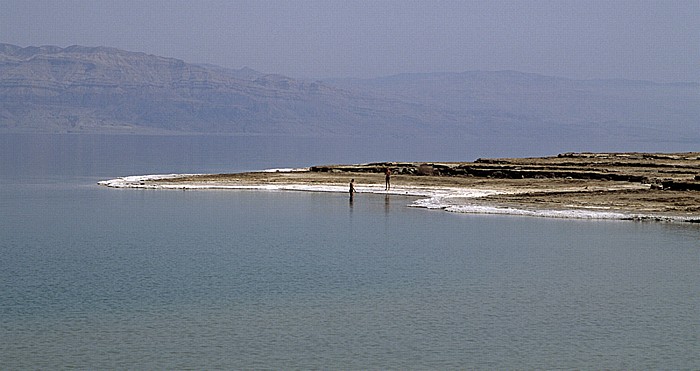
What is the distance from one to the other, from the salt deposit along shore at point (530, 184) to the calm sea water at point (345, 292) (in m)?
2.98

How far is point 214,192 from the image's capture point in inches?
2340

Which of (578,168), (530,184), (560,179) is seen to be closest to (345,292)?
(530,184)

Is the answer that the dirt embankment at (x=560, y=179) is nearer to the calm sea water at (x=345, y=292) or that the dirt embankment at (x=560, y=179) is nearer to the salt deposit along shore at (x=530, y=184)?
the salt deposit along shore at (x=530, y=184)

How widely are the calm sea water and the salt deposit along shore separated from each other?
298cm

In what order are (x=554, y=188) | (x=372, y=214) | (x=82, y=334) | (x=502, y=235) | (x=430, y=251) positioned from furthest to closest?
1. (x=554, y=188)
2. (x=372, y=214)
3. (x=502, y=235)
4. (x=430, y=251)
5. (x=82, y=334)

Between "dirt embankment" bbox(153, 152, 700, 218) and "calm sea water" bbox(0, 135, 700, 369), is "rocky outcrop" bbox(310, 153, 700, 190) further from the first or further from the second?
"calm sea water" bbox(0, 135, 700, 369)

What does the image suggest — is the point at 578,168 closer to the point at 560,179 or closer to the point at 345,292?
the point at 560,179

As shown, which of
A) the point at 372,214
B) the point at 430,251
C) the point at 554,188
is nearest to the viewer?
the point at 430,251

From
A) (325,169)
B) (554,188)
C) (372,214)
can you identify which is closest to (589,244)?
(372,214)

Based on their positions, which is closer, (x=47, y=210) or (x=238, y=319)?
(x=238, y=319)

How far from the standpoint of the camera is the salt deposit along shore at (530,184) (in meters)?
46.5

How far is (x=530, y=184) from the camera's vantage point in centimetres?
5856

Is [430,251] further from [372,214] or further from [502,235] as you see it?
[372,214]

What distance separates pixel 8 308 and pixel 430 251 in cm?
1523
